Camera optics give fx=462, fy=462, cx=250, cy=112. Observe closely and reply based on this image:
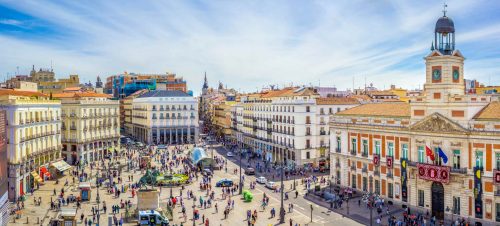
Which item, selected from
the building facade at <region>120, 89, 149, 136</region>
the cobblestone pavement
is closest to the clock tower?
the cobblestone pavement

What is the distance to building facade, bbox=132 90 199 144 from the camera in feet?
345

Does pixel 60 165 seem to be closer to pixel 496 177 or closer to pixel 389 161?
pixel 389 161

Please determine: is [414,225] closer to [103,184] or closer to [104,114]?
[103,184]

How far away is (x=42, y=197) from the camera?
53625mm

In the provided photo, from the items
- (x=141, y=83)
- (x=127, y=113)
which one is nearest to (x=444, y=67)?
(x=127, y=113)

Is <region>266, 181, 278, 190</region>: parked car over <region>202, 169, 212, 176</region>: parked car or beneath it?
beneath

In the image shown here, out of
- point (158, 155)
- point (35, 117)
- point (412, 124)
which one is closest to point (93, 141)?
point (158, 155)

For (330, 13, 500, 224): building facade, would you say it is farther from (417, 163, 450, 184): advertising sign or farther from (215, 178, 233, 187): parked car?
(215, 178, 233, 187): parked car

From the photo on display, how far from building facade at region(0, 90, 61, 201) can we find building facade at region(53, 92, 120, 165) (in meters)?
10.1

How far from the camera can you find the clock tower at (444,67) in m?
44.1

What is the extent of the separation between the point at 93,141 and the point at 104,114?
626cm

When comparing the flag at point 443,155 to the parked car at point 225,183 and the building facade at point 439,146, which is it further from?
the parked car at point 225,183

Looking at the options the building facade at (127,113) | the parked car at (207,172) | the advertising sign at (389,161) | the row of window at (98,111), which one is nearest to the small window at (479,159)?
the advertising sign at (389,161)

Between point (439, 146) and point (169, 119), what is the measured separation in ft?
237
